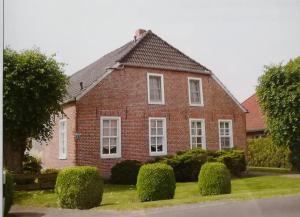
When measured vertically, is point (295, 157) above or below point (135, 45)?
below

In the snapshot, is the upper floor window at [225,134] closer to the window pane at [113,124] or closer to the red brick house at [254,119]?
the red brick house at [254,119]

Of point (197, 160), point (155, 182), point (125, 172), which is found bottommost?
point (155, 182)

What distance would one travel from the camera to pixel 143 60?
375 cm

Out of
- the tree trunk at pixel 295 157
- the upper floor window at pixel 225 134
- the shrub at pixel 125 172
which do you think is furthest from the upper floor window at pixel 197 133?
the tree trunk at pixel 295 157

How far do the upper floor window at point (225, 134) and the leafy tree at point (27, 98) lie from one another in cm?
160

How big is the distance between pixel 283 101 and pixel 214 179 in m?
1.12

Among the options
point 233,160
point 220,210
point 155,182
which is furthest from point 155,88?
point 220,210

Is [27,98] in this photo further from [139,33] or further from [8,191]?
[139,33]

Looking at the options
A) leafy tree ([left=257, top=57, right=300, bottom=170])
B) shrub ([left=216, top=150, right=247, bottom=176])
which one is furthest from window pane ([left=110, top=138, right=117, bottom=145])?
leafy tree ([left=257, top=57, right=300, bottom=170])

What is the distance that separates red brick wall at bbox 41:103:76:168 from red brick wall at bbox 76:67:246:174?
72 millimetres

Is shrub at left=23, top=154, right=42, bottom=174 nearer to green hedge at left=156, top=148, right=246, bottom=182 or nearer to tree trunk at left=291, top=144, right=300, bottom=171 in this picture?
green hedge at left=156, top=148, right=246, bottom=182

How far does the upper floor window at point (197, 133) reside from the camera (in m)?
3.64

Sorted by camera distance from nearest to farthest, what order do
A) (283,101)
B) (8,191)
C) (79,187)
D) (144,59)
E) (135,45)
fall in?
(8,191) → (135,45) → (144,59) → (79,187) → (283,101)

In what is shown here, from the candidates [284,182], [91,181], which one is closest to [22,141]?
[91,181]
